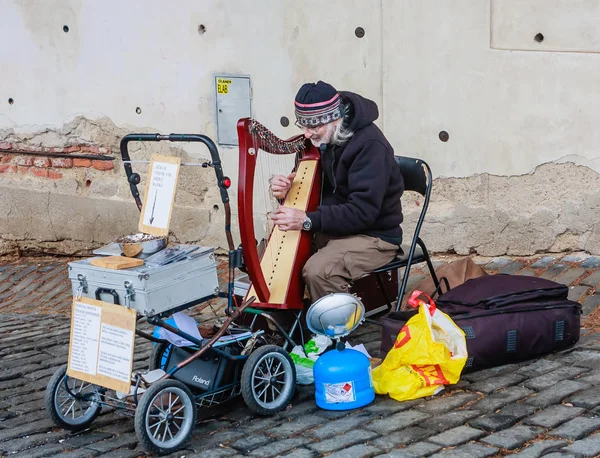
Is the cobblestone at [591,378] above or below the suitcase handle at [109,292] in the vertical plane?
below

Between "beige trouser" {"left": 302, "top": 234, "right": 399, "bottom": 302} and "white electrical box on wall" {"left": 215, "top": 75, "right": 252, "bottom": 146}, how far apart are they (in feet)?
5.43

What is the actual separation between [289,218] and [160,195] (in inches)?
36.0

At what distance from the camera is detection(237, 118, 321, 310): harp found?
4.00 metres

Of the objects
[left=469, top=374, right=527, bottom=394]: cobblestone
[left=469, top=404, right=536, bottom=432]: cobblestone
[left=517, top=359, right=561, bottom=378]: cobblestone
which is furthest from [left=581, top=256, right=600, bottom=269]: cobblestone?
[left=469, top=404, right=536, bottom=432]: cobblestone

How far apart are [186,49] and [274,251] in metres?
2.09

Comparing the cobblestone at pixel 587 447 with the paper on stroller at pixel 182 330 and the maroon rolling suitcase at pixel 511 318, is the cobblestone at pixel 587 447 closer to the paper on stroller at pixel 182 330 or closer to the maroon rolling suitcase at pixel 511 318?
the maroon rolling suitcase at pixel 511 318

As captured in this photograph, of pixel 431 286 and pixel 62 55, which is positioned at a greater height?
pixel 62 55

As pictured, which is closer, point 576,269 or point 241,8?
point 576,269

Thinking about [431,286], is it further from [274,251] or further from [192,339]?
[192,339]

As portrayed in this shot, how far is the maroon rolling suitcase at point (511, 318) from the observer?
166 inches

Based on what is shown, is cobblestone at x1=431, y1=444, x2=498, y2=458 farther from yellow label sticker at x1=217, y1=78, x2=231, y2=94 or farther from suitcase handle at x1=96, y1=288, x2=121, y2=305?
yellow label sticker at x1=217, y1=78, x2=231, y2=94

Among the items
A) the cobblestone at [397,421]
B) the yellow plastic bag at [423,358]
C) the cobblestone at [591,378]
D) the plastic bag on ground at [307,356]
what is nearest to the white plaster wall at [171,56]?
the plastic bag on ground at [307,356]

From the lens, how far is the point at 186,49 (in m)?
6.20

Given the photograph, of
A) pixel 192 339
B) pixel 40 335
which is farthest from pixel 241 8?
pixel 192 339
